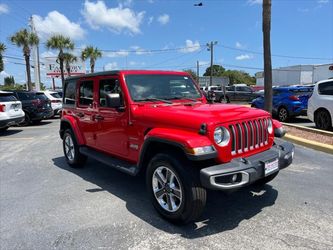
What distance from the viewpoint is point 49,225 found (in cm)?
419

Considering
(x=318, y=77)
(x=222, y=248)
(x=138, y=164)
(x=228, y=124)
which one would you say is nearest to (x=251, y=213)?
(x=222, y=248)

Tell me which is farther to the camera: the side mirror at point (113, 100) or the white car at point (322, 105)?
the white car at point (322, 105)

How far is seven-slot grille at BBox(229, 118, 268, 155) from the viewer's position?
396cm

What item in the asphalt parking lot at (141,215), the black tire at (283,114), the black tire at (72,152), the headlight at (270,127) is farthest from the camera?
the black tire at (283,114)

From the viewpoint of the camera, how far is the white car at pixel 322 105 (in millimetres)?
10516

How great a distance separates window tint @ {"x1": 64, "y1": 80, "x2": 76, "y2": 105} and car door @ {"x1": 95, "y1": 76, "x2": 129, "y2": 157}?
1.32 meters

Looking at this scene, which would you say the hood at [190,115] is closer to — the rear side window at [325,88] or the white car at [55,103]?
the rear side window at [325,88]

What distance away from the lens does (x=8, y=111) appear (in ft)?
40.3

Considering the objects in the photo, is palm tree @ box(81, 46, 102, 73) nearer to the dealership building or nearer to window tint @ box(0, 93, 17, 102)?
the dealership building

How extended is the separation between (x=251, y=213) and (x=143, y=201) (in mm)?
1507

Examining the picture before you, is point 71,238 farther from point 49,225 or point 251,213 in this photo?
point 251,213

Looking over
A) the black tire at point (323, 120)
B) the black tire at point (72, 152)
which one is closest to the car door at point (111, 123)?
the black tire at point (72, 152)

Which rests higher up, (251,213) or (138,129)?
(138,129)

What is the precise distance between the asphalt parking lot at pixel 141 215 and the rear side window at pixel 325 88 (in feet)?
16.0
